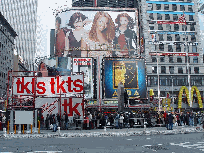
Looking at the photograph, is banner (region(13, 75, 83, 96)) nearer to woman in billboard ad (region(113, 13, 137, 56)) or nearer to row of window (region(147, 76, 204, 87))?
woman in billboard ad (region(113, 13, 137, 56))

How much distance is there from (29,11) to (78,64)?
126357 millimetres

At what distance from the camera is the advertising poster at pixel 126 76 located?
55125 millimetres

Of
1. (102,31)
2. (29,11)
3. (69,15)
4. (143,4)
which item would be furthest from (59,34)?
(29,11)

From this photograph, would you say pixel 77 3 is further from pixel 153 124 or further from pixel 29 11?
pixel 153 124

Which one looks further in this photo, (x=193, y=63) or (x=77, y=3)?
(x=77, y=3)

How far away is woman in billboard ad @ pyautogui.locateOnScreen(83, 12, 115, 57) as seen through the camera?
70.6 meters

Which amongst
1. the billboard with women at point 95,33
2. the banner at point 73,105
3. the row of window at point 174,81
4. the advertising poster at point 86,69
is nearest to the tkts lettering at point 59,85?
the banner at point 73,105

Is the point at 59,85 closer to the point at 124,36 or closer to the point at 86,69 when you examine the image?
the point at 86,69

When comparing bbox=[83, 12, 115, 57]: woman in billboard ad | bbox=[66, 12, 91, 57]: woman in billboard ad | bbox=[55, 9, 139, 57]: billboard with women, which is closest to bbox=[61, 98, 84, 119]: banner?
bbox=[55, 9, 139, 57]: billboard with women

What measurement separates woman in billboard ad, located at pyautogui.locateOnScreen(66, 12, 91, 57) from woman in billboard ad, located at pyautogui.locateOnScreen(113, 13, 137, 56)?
7.67 m

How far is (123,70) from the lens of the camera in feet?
186

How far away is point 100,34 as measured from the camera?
71062mm

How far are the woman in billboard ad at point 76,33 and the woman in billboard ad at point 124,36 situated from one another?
7.67 meters

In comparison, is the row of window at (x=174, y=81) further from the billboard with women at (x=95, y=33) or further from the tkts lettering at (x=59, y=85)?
the tkts lettering at (x=59, y=85)
